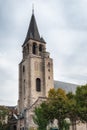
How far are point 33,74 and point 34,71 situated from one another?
2.76ft

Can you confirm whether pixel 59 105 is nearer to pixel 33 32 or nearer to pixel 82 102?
pixel 82 102

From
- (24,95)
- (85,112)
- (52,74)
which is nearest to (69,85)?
(52,74)

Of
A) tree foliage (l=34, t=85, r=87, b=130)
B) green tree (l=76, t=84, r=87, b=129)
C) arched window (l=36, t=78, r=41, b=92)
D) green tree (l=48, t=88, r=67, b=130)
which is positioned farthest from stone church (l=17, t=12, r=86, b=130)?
green tree (l=76, t=84, r=87, b=129)

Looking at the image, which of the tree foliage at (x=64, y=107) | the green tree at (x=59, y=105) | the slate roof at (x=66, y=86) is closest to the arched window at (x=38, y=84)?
the slate roof at (x=66, y=86)

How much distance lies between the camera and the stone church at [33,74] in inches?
2343

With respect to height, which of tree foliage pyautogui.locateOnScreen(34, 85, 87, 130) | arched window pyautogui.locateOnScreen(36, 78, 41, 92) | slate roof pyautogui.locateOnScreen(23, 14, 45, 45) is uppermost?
slate roof pyautogui.locateOnScreen(23, 14, 45, 45)

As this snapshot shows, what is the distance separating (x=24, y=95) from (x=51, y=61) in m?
10.2

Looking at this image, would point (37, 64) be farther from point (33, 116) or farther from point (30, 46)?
point (33, 116)

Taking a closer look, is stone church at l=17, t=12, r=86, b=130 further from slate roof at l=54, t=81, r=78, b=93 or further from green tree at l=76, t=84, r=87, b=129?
green tree at l=76, t=84, r=87, b=129

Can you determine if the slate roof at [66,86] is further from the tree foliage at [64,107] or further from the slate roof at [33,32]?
the tree foliage at [64,107]

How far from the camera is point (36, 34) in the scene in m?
67.9

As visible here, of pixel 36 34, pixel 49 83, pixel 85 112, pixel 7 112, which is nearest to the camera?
pixel 85 112

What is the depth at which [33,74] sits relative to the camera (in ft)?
203

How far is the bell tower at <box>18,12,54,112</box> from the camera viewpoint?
61.0 metres
